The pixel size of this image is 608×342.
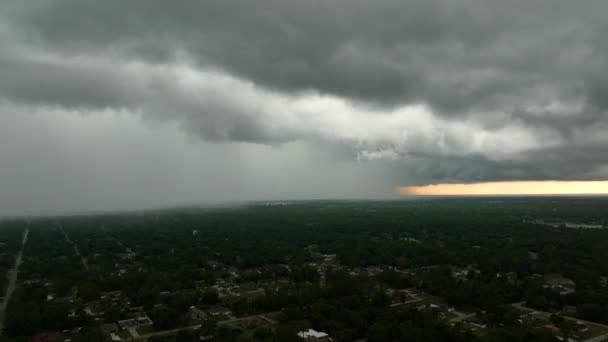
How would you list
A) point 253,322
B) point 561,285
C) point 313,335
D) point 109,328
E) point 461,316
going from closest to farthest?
1. point 313,335
2. point 109,328
3. point 253,322
4. point 461,316
5. point 561,285

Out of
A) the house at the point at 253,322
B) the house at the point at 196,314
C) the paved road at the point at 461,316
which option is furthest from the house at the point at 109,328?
the paved road at the point at 461,316

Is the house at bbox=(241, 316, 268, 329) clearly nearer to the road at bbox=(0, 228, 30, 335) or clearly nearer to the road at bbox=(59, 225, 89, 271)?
the road at bbox=(0, 228, 30, 335)

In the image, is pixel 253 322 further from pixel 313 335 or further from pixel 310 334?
pixel 313 335

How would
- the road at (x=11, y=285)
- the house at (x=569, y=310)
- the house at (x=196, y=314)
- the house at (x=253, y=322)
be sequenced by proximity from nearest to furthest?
the house at (x=253, y=322) → the house at (x=196, y=314) → the house at (x=569, y=310) → the road at (x=11, y=285)

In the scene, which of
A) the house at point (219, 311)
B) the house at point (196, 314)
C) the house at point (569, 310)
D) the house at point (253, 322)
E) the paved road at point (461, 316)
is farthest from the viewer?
the house at point (219, 311)

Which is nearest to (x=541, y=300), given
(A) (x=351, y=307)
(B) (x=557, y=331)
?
(B) (x=557, y=331)

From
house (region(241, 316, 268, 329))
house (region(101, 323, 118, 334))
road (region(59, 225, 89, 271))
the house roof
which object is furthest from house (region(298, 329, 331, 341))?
road (region(59, 225, 89, 271))

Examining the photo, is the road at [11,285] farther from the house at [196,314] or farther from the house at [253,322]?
the house at [253,322]

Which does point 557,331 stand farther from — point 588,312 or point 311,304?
point 311,304

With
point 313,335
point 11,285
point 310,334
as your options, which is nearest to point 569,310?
point 313,335
